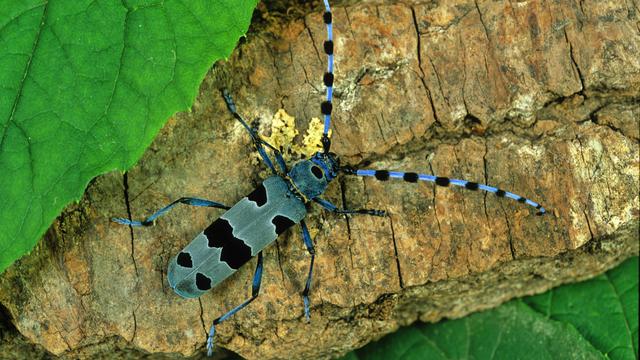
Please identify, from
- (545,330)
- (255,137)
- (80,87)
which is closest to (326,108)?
(255,137)

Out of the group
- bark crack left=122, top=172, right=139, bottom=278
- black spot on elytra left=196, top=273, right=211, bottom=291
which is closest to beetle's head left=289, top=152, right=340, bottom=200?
black spot on elytra left=196, top=273, right=211, bottom=291

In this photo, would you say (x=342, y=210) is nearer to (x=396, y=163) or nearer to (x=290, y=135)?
(x=396, y=163)

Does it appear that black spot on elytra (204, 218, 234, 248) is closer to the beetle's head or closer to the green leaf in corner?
the beetle's head

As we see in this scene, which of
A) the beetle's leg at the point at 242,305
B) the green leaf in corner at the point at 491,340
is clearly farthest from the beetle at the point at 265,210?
the green leaf in corner at the point at 491,340

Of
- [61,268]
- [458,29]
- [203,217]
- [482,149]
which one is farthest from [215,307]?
[458,29]

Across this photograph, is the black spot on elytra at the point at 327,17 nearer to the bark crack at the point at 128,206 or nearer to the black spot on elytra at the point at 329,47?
the black spot on elytra at the point at 329,47

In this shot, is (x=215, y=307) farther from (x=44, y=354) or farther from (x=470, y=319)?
(x=470, y=319)
